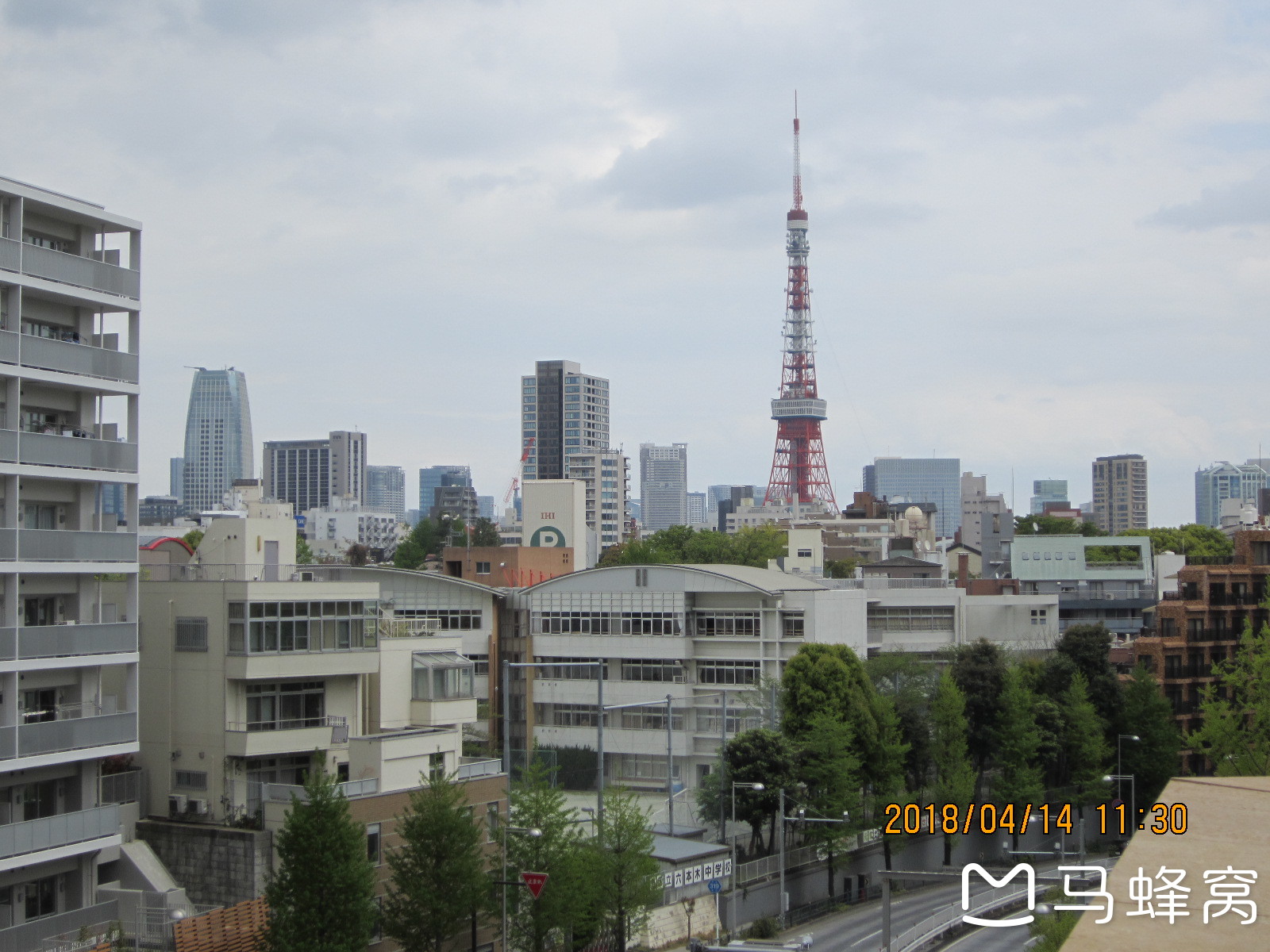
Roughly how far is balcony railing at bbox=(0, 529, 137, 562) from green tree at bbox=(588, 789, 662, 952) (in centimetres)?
1306

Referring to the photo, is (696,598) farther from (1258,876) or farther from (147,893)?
(1258,876)

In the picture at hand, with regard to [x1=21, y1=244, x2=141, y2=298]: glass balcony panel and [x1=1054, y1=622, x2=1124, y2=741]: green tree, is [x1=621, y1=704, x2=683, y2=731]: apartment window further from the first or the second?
[x1=21, y1=244, x2=141, y2=298]: glass balcony panel

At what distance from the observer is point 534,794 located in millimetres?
31406

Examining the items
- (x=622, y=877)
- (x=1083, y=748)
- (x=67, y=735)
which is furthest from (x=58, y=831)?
(x=1083, y=748)

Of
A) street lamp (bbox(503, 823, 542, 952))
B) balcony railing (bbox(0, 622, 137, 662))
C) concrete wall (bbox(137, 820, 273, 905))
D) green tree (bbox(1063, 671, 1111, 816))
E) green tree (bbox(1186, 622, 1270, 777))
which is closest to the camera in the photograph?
balcony railing (bbox(0, 622, 137, 662))

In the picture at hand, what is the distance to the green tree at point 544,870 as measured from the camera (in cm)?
3020

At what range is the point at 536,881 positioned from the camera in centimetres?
2880

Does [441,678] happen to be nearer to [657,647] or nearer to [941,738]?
[941,738]

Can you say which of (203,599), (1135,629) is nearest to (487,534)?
(1135,629)

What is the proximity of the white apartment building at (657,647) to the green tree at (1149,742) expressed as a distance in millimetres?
11837

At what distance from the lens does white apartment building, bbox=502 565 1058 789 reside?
58250mm

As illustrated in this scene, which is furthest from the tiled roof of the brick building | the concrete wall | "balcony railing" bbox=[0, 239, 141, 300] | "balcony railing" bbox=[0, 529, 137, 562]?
the brick building

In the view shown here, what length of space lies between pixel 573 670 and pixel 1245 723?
2818cm

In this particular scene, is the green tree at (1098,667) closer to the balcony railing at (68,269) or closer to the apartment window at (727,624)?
the apartment window at (727,624)
